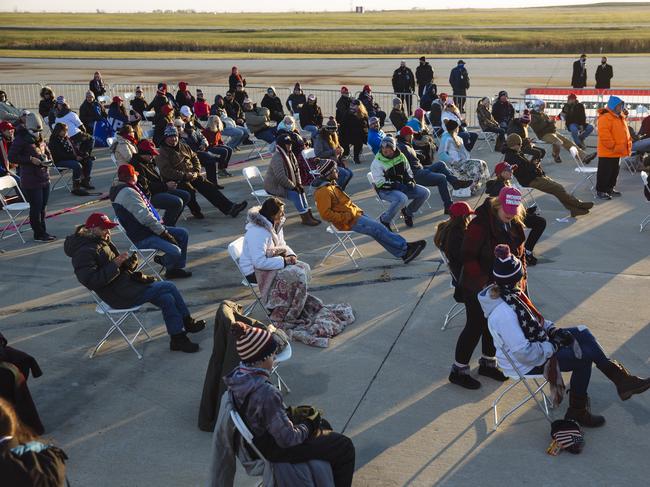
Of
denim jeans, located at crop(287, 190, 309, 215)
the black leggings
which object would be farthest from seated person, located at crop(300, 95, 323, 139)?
the black leggings

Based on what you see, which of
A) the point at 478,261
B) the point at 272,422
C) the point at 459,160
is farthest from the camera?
the point at 459,160

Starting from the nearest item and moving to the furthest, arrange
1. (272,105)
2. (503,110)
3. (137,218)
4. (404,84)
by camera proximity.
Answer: (137,218) < (503,110) < (272,105) < (404,84)

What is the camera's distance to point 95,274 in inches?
279

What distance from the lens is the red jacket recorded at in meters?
6.64

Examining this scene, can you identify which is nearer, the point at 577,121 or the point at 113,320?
the point at 113,320

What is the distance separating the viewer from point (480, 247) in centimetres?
667

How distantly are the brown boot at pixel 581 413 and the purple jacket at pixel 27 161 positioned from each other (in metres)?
8.13

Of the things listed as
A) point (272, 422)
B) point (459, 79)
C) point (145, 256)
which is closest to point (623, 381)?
point (272, 422)

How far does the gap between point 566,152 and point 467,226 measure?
35.5 ft

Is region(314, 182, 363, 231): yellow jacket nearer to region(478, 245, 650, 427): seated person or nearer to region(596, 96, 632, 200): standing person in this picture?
region(478, 245, 650, 427): seated person

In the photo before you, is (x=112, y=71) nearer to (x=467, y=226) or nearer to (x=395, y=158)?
(x=395, y=158)

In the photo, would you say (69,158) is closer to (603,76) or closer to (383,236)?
(383,236)

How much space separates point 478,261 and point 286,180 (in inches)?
219

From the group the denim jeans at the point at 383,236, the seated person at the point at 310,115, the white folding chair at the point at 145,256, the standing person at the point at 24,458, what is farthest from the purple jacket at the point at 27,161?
the seated person at the point at 310,115
